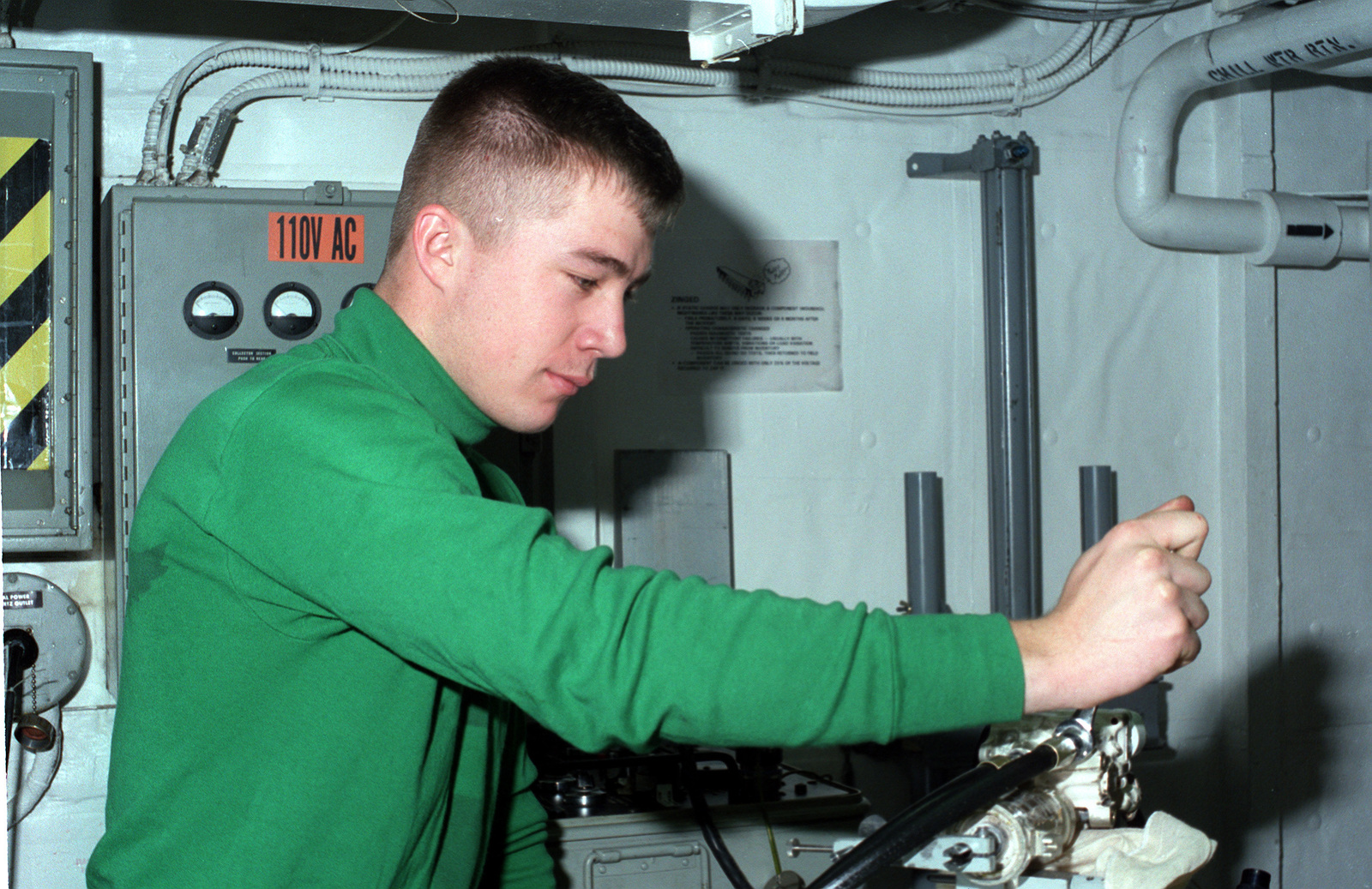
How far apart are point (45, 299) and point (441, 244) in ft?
3.39

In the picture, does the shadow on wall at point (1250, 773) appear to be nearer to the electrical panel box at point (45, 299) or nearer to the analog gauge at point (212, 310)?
the analog gauge at point (212, 310)

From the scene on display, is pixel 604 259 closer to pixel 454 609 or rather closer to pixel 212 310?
pixel 454 609

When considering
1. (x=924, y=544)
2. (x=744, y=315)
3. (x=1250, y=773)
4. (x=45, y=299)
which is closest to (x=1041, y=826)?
(x=924, y=544)

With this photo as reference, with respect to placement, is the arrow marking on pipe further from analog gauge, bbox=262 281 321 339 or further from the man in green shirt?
analog gauge, bbox=262 281 321 339

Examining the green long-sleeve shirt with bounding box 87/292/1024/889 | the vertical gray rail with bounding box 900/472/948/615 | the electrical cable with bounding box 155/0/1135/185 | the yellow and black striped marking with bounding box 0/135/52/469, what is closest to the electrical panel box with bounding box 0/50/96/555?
the yellow and black striped marking with bounding box 0/135/52/469

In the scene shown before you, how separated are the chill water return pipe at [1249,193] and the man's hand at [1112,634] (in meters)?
1.85

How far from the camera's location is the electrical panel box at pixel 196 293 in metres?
1.93

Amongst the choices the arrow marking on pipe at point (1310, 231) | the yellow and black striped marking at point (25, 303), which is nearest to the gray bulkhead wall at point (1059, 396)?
the arrow marking on pipe at point (1310, 231)

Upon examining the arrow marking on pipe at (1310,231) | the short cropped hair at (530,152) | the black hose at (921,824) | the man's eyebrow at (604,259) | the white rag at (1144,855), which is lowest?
the white rag at (1144,855)

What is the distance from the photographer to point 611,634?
33.4 inches

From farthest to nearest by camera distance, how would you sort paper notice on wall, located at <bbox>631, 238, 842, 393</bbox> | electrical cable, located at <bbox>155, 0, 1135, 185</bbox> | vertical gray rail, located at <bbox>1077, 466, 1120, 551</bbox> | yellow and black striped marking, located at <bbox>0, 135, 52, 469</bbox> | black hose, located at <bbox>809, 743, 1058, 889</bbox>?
vertical gray rail, located at <bbox>1077, 466, 1120, 551</bbox> → paper notice on wall, located at <bbox>631, 238, 842, 393</bbox> → electrical cable, located at <bbox>155, 0, 1135, 185</bbox> → yellow and black striped marking, located at <bbox>0, 135, 52, 469</bbox> → black hose, located at <bbox>809, 743, 1058, 889</bbox>

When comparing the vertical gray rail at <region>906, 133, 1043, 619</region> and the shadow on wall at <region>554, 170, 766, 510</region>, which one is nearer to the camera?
the shadow on wall at <region>554, 170, 766, 510</region>

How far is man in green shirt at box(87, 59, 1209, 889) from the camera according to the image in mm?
860

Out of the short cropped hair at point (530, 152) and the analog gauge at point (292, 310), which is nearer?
the short cropped hair at point (530, 152)
